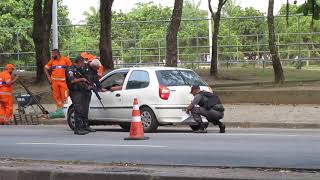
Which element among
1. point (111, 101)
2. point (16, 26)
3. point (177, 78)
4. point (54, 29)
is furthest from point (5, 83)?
point (16, 26)

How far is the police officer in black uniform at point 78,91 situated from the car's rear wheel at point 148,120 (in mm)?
1344

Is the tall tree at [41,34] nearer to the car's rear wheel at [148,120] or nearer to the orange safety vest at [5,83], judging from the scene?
the orange safety vest at [5,83]

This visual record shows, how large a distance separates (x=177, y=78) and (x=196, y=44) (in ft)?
72.5

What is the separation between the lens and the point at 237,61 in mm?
35531

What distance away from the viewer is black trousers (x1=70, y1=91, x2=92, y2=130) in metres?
14.7

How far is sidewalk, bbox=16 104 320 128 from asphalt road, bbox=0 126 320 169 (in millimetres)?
2059

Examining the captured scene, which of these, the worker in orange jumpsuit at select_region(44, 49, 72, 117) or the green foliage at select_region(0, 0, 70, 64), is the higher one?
the green foliage at select_region(0, 0, 70, 64)

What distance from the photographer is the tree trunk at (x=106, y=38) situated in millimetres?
26859

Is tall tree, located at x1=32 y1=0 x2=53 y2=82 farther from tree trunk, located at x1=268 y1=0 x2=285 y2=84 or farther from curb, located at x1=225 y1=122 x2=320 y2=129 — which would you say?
curb, located at x1=225 y1=122 x2=320 y2=129

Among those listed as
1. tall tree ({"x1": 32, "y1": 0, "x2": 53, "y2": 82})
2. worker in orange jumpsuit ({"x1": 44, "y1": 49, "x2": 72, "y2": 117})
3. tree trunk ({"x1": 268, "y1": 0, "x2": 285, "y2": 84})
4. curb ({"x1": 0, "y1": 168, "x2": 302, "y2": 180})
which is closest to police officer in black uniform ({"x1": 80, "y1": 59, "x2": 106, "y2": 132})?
worker in orange jumpsuit ({"x1": 44, "y1": 49, "x2": 72, "y2": 117})

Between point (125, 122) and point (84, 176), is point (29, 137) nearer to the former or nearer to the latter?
point (125, 122)

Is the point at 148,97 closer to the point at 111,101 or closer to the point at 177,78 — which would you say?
the point at 177,78

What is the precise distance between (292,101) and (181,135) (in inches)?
313

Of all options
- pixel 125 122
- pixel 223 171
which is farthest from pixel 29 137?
pixel 223 171
